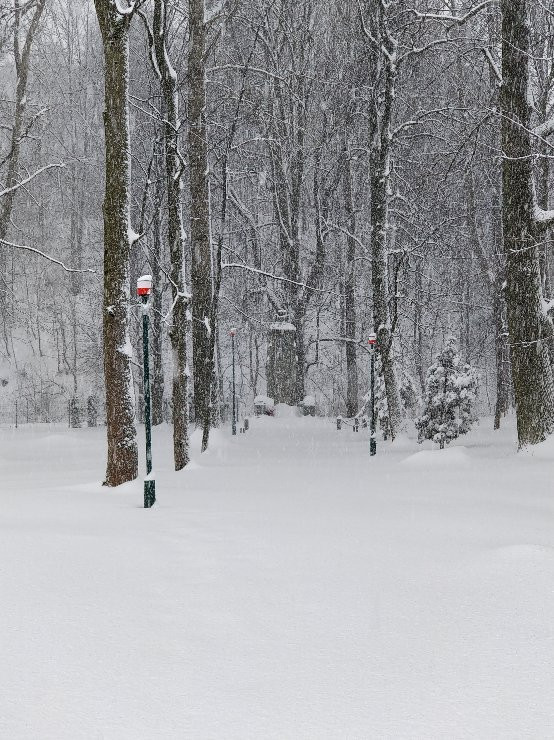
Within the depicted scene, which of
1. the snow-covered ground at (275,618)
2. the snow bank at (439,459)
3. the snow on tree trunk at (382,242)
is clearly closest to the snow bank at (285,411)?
the snow on tree trunk at (382,242)

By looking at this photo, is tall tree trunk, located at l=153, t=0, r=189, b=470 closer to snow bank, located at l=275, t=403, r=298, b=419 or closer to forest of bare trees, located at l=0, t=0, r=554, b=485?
forest of bare trees, located at l=0, t=0, r=554, b=485

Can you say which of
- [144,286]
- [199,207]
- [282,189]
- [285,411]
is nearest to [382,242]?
[199,207]

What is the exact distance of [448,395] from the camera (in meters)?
20.5

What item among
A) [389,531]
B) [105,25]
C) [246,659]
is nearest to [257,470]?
[389,531]

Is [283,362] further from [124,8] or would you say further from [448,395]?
[124,8]

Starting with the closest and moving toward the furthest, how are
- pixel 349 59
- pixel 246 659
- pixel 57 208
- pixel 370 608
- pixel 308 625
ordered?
pixel 246 659
pixel 308 625
pixel 370 608
pixel 349 59
pixel 57 208

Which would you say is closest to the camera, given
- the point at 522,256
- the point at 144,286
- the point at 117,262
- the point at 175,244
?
the point at 144,286

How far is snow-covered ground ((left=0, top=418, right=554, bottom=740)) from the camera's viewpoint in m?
3.83

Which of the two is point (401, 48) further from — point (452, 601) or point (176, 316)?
point (452, 601)

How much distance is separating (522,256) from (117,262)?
740 centimetres

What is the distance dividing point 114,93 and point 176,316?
507cm

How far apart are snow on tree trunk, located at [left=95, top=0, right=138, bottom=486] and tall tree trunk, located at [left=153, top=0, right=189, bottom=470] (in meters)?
3.52

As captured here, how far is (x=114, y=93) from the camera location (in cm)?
1169

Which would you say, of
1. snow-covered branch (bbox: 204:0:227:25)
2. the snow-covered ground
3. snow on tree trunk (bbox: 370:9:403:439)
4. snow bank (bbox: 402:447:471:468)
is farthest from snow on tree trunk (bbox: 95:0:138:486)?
snow on tree trunk (bbox: 370:9:403:439)
